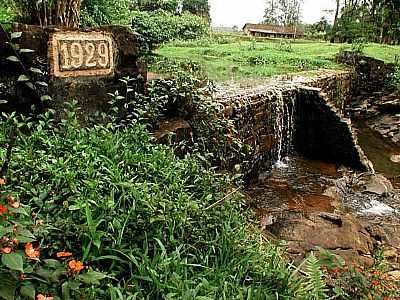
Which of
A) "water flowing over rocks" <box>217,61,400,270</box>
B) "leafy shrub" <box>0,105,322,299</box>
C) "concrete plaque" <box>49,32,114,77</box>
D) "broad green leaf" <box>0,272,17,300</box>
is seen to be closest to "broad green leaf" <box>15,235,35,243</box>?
"leafy shrub" <box>0,105,322,299</box>

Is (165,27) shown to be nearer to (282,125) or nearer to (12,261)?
(282,125)

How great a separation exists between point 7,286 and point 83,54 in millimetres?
2179

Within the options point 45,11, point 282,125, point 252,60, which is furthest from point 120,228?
point 252,60

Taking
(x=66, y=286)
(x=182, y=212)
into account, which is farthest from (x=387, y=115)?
(x=66, y=286)

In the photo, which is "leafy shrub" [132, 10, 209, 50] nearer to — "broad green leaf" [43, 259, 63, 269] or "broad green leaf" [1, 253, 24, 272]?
"broad green leaf" [43, 259, 63, 269]

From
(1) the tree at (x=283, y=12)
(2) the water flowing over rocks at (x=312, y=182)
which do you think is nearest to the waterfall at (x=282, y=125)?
(2) the water flowing over rocks at (x=312, y=182)

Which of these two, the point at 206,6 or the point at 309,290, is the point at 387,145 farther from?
the point at 206,6

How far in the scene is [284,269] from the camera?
8.02 feet

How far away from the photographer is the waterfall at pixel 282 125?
6.82 m

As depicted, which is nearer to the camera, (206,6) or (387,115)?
(387,115)

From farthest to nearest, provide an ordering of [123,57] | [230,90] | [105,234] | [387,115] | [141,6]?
[141,6] → [387,115] → [230,90] → [123,57] → [105,234]

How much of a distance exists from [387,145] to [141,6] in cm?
1566

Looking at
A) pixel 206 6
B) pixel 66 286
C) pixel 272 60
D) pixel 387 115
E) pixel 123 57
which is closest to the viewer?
pixel 66 286

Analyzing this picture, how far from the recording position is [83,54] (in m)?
3.20
